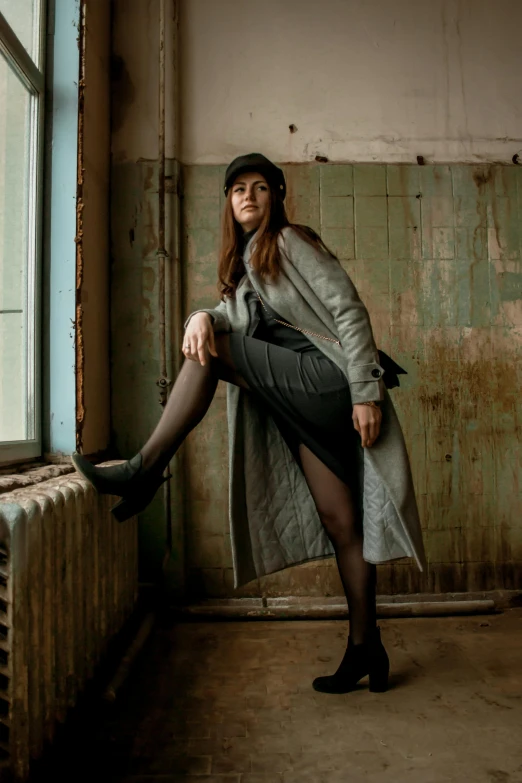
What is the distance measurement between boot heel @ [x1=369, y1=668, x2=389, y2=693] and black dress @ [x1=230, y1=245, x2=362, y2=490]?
1.67 feet

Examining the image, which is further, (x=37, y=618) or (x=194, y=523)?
(x=194, y=523)

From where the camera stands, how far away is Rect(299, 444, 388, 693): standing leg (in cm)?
160

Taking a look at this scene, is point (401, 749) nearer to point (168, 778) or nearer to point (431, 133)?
point (168, 778)

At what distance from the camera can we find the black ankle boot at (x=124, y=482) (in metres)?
1.45

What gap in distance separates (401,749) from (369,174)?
85.7 inches

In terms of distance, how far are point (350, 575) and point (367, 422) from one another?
440 mm

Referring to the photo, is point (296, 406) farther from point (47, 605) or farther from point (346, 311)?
point (47, 605)

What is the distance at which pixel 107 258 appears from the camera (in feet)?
8.29

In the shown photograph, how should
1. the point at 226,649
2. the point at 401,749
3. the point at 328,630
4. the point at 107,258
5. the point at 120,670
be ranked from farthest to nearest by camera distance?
1. the point at 107,258
2. the point at 328,630
3. the point at 226,649
4. the point at 120,670
5. the point at 401,749

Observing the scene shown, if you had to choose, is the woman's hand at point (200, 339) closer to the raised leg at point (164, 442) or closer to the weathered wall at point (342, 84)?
the raised leg at point (164, 442)

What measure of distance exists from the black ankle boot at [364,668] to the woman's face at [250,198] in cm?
120

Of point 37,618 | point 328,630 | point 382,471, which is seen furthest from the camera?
point 328,630

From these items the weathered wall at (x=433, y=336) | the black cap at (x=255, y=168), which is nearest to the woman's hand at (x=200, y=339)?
the black cap at (x=255, y=168)

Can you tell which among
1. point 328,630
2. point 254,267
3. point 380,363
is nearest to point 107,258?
point 254,267
